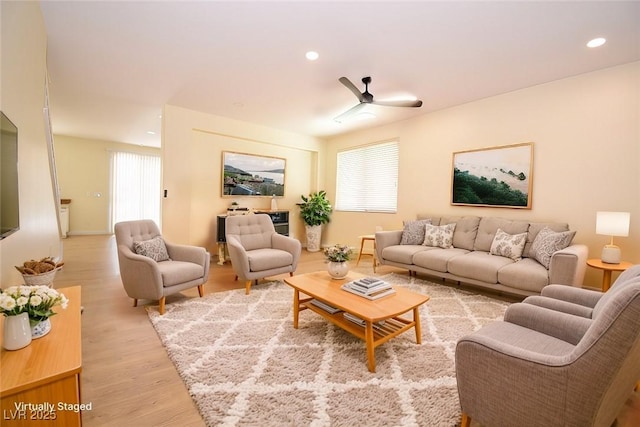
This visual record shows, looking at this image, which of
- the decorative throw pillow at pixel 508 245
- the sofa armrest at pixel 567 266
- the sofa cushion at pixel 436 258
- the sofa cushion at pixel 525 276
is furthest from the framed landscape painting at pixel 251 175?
the sofa armrest at pixel 567 266

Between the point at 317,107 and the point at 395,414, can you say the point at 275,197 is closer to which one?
the point at 317,107

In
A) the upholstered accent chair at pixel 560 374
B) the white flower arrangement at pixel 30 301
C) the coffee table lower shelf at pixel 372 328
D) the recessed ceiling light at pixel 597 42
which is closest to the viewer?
the upholstered accent chair at pixel 560 374

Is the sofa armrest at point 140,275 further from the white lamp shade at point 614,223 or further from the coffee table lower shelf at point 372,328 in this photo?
the white lamp shade at point 614,223

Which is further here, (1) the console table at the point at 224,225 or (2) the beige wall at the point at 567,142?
(1) the console table at the point at 224,225

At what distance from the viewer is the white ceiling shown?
2.20m

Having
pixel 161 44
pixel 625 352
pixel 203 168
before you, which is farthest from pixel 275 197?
pixel 625 352

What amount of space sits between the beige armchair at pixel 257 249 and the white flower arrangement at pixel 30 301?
79.5 inches

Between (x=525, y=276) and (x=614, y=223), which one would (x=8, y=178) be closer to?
(x=525, y=276)

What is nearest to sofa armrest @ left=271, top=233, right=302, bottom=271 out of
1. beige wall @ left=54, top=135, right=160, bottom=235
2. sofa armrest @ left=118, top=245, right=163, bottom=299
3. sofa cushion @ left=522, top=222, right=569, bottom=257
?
sofa armrest @ left=118, top=245, right=163, bottom=299

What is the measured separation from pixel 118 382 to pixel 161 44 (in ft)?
9.49

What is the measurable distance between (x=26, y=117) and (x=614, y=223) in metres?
5.09

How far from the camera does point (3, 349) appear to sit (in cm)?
114

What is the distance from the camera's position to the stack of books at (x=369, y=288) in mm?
2150

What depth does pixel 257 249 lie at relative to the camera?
386 cm
